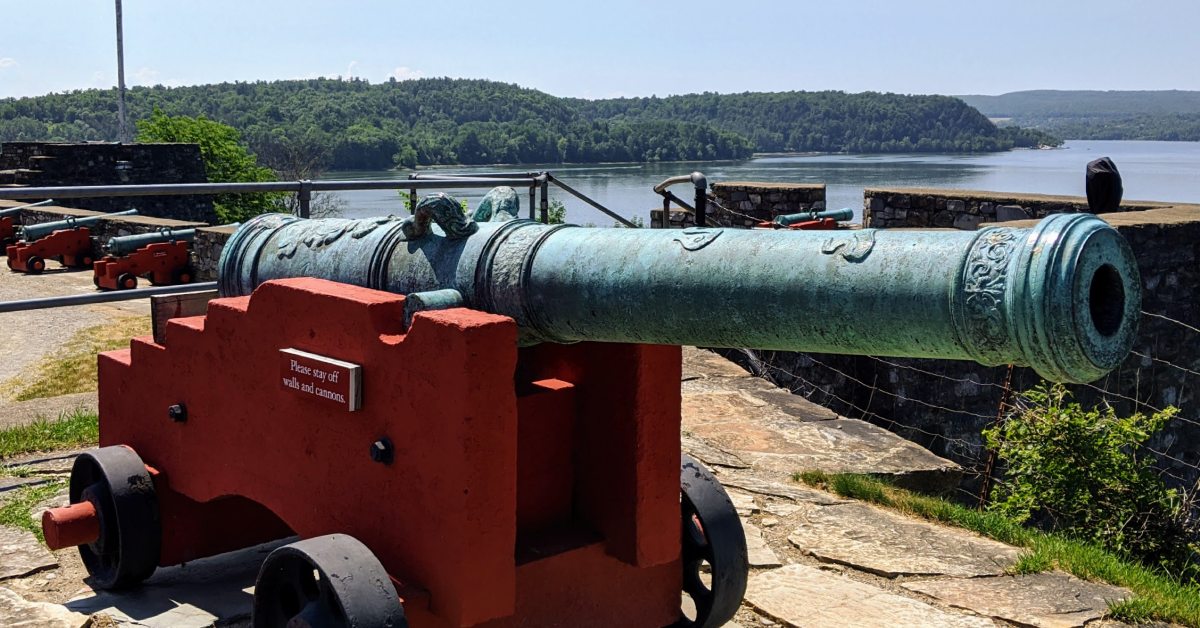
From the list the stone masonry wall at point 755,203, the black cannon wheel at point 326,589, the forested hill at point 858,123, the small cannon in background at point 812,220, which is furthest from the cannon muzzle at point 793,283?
the forested hill at point 858,123

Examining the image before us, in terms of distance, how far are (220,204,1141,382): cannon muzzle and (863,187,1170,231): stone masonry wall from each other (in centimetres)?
587

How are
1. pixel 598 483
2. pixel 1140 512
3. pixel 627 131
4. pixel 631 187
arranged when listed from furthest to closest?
pixel 627 131 < pixel 631 187 < pixel 1140 512 < pixel 598 483

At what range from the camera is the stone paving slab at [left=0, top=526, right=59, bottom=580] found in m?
3.28

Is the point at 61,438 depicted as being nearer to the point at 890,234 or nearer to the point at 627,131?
the point at 890,234

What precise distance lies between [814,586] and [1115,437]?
155 centimetres

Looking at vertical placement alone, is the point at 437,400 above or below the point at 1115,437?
above

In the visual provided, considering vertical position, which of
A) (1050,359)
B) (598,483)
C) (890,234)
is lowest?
(598,483)

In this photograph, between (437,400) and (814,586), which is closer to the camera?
(437,400)

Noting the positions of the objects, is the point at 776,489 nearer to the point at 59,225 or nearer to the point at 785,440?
the point at 785,440

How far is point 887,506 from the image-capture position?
13.2ft

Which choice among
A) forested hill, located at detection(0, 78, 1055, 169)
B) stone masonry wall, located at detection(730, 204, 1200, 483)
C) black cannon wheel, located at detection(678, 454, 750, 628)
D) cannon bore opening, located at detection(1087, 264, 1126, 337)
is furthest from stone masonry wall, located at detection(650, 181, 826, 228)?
forested hill, located at detection(0, 78, 1055, 169)

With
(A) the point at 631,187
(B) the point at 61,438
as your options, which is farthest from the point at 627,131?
(B) the point at 61,438

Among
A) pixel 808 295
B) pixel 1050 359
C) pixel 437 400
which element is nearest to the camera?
pixel 1050 359

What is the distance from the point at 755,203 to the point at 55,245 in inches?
262
